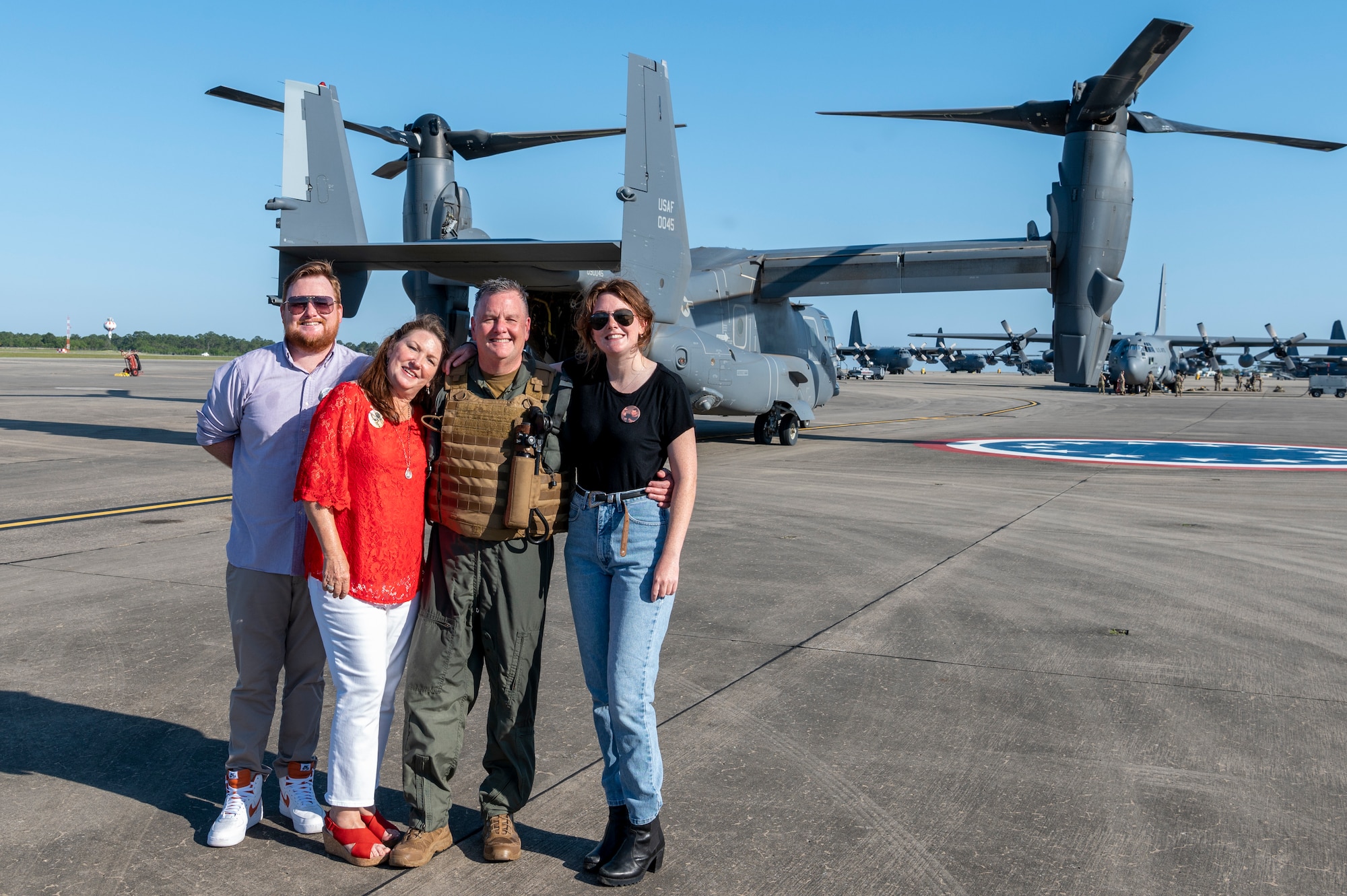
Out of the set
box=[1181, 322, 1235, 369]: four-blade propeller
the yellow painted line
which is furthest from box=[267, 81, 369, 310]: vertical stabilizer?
box=[1181, 322, 1235, 369]: four-blade propeller

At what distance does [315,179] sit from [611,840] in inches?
509

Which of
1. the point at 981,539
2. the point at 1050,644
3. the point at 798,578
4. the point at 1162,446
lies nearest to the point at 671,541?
the point at 1050,644

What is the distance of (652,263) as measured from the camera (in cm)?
1320

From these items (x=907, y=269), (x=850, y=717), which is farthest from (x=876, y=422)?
(x=850, y=717)

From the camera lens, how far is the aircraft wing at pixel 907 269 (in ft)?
59.4

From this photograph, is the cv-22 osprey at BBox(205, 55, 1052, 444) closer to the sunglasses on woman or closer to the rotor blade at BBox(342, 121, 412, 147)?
the rotor blade at BBox(342, 121, 412, 147)

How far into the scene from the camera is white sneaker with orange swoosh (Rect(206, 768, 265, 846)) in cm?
355

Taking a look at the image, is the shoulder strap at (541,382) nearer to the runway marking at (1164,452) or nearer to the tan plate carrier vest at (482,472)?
the tan plate carrier vest at (482,472)

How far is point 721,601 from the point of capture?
278 inches

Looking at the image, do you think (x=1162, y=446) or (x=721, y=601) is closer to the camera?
(x=721, y=601)

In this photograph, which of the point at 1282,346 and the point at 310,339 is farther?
the point at 1282,346

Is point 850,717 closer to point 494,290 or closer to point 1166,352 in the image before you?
point 494,290

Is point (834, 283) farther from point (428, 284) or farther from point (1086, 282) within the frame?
point (428, 284)

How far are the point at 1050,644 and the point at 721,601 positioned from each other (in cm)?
228
